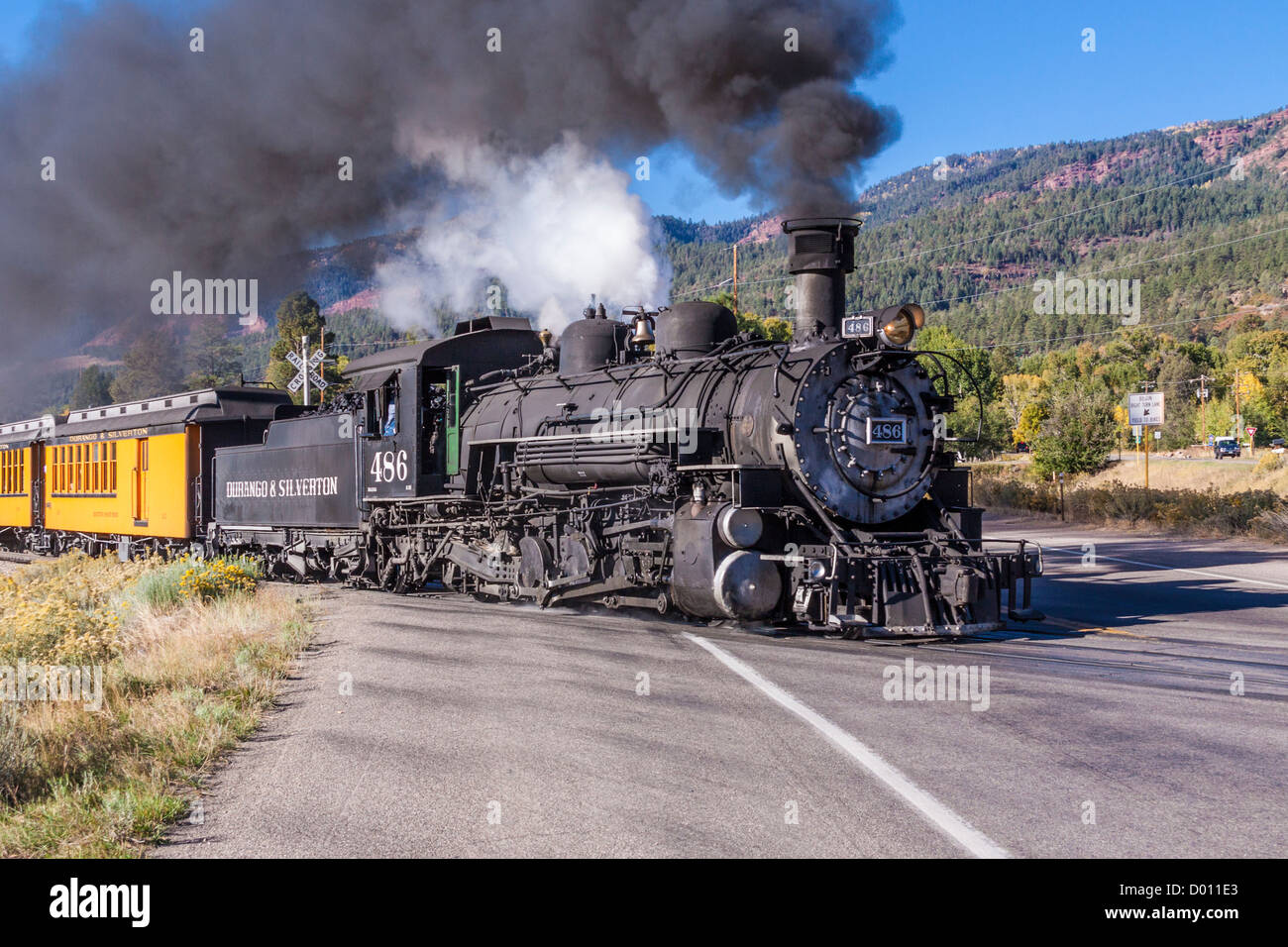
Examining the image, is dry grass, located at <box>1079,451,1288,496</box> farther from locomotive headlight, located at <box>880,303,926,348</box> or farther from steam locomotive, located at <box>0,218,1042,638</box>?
locomotive headlight, located at <box>880,303,926,348</box>

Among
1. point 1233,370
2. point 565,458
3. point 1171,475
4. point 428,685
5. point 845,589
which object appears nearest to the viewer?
point 428,685

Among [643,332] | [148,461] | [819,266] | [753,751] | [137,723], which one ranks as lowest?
[137,723]

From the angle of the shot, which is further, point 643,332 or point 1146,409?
point 1146,409

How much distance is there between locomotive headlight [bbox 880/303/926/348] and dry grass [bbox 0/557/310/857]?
682 cm

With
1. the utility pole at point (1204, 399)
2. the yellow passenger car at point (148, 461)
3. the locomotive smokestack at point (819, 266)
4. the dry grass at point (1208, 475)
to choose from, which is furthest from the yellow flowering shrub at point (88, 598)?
the utility pole at point (1204, 399)

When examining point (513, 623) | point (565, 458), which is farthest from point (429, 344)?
point (513, 623)

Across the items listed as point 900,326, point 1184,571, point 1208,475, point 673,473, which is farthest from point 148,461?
point 1208,475

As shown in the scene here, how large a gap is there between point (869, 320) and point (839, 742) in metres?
5.80

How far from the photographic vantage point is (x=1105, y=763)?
5.81m

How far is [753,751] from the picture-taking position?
241 inches

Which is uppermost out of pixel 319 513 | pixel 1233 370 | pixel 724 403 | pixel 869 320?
pixel 1233 370

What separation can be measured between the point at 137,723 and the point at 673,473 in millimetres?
5752

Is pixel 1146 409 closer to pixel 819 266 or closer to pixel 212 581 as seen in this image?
pixel 819 266
